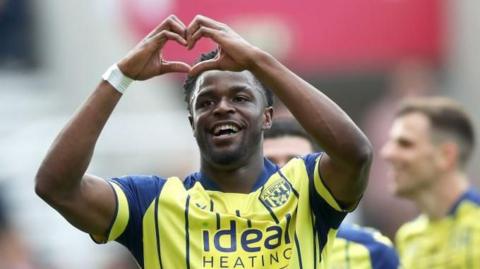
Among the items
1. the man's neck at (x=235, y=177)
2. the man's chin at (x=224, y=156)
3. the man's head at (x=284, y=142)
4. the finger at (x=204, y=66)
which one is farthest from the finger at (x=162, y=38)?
the man's head at (x=284, y=142)

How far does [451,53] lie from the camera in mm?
18703

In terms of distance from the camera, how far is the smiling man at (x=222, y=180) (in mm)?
6512

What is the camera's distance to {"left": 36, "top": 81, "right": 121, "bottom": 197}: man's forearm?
21.4 ft

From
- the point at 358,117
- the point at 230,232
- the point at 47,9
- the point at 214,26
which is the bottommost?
the point at 230,232

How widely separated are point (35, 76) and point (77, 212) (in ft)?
38.0

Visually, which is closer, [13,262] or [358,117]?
[13,262]

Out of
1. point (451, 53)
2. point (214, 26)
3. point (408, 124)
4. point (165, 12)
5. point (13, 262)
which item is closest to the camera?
point (214, 26)

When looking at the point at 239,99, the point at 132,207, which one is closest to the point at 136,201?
the point at 132,207

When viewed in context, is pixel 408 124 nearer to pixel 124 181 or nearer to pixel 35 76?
pixel 124 181

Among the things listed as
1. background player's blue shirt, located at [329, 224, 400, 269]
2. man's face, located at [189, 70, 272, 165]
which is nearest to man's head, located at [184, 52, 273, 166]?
man's face, located at [189, 70, 272, 165]

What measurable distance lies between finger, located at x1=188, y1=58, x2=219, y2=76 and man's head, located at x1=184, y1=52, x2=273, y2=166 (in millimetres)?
166

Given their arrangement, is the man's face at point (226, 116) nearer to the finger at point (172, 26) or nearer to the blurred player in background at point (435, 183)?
the finger at point (172, 26)

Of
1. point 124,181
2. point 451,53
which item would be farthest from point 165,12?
point 124,181

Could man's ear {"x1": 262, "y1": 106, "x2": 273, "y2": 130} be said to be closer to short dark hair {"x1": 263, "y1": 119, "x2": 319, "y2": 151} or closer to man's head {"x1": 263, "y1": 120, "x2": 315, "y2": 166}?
man's head {"x1": 263, "y1": 120, "x2": 315, "y2": 166}
